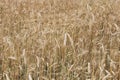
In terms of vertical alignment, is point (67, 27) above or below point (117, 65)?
above

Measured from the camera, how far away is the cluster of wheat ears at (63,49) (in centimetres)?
195

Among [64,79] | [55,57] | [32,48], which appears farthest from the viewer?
[32,48]

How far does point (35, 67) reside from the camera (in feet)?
6.51

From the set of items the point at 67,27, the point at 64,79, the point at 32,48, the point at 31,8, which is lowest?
the point at 64,79

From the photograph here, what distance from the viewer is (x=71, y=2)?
14.5 ft

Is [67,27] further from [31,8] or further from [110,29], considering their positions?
[31,8]

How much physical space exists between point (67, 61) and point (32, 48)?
0.33 metres

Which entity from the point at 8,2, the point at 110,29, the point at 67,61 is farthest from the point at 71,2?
the point at 67,61

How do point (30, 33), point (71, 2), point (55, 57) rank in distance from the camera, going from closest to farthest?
point (55, 57), point (30, 33), point (71, 2)

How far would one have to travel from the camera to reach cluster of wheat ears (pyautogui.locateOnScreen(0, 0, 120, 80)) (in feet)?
6.41

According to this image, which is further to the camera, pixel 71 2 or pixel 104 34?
pixel 71 2

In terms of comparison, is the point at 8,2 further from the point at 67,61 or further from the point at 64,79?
the point at 64,79

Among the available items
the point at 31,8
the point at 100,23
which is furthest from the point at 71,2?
the point at 100,23

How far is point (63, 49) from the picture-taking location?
86.5 inches
